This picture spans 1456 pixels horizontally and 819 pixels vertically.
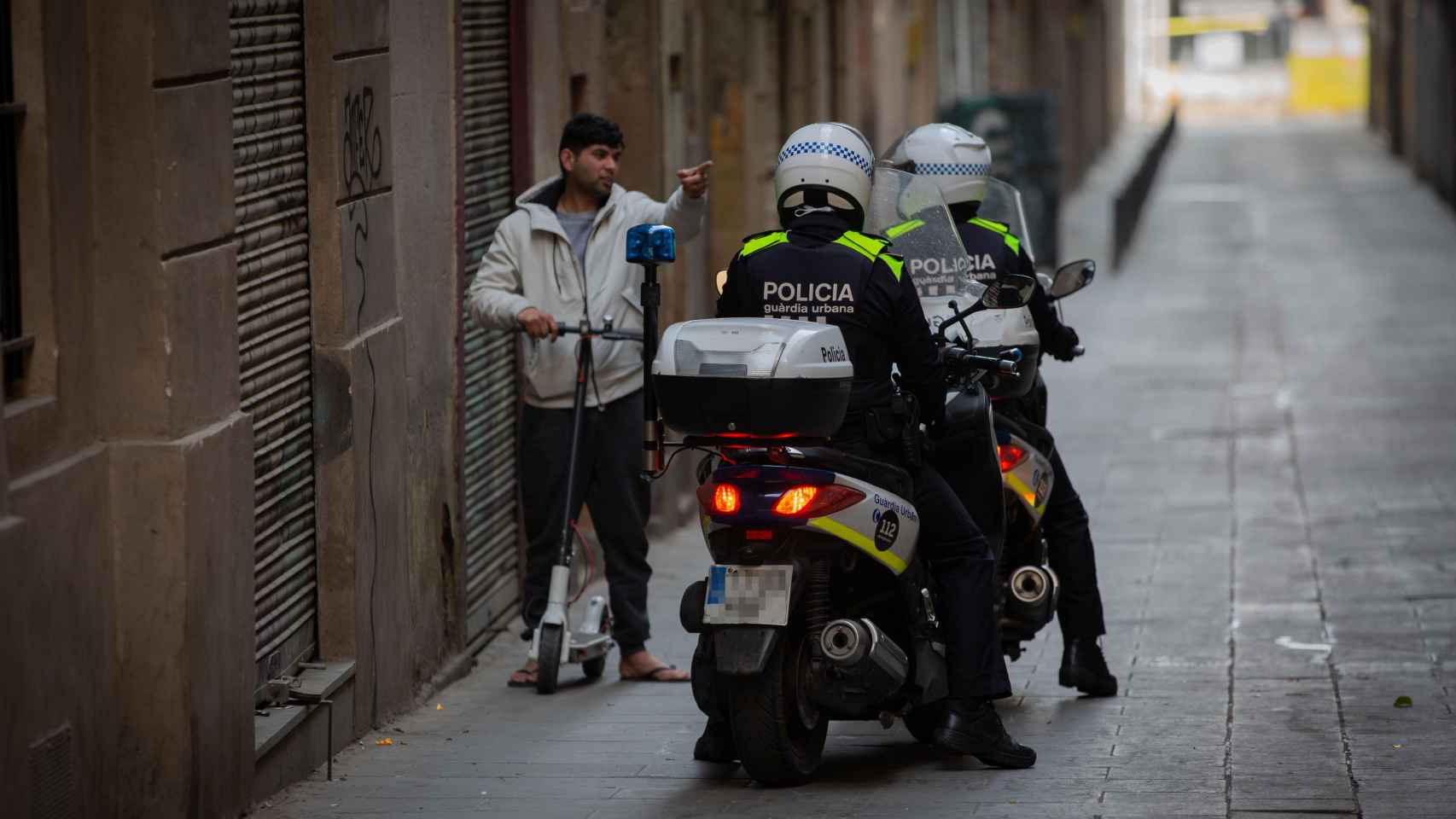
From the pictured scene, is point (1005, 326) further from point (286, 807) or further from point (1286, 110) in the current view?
point (1286, 110)

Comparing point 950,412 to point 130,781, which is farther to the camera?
point 950,412

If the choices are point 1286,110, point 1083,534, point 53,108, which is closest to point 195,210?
point 53,108

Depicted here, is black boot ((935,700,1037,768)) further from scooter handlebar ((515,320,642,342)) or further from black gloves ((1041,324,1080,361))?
scooter handlebar ((515,320,642,342))

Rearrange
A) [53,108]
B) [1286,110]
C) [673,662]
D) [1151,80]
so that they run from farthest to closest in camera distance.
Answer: [1151,80] < [1286,110] < [673,662] < [53,108]

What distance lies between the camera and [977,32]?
34031 millimetres

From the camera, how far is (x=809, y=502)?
5875mm

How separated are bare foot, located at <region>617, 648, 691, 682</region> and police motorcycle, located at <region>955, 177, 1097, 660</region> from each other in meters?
1.25

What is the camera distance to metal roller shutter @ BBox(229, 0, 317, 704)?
623 cm

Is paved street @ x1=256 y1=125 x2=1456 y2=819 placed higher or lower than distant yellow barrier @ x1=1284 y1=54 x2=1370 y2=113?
lower

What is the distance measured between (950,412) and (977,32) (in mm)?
28284

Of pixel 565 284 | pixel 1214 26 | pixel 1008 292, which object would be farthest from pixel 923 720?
pixel 1214 26

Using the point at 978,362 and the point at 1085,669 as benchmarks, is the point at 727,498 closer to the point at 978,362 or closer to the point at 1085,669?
the point at 978,362

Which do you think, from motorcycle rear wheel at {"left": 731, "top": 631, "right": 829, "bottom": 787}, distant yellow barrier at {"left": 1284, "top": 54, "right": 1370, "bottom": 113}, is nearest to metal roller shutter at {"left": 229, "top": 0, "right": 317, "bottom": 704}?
motorcycle rear wheel at {"left": 731, "top": 631, "right": 829, "bottom": 787}

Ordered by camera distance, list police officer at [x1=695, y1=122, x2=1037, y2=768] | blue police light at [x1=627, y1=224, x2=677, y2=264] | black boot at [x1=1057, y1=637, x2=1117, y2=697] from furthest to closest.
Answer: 1. black boot at [x1=1057, y1=637, x2=1117, y2=697]
2. blue police light at [x1=627, y1=224, x2=677, y2=264]
3. police officer at [x1=695, y1=122, x2=1037, y2=768]
